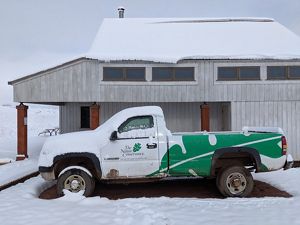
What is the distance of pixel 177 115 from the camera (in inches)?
712

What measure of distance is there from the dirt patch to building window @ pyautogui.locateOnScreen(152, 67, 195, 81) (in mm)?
6347

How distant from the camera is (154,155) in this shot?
332 inches

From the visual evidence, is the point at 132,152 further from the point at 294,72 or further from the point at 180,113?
the point at 294,72

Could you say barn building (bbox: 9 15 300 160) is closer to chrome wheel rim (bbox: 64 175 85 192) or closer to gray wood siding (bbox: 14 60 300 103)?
gray wood siding (bbox: 14 60 300 103)

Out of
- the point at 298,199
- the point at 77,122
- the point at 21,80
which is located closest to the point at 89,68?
the point at 21,80

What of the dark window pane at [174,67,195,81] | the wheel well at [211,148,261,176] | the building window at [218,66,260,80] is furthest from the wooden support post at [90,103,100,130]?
the wheel well at [211,148,261,176]

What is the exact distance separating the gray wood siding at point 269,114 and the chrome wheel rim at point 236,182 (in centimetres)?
761

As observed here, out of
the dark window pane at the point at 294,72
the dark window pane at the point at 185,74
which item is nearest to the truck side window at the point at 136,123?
the dark window pane at the point at 185,74

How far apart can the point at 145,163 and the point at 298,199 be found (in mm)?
3684

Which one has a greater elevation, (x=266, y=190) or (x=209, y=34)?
(x=209, y=34)

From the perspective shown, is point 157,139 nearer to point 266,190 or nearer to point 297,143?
point 266,190

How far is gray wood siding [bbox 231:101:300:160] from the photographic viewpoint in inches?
→ 621

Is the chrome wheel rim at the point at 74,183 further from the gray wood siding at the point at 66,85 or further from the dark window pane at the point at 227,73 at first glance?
the dark window pane at the point at 227,73

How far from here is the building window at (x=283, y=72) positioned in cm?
1581
